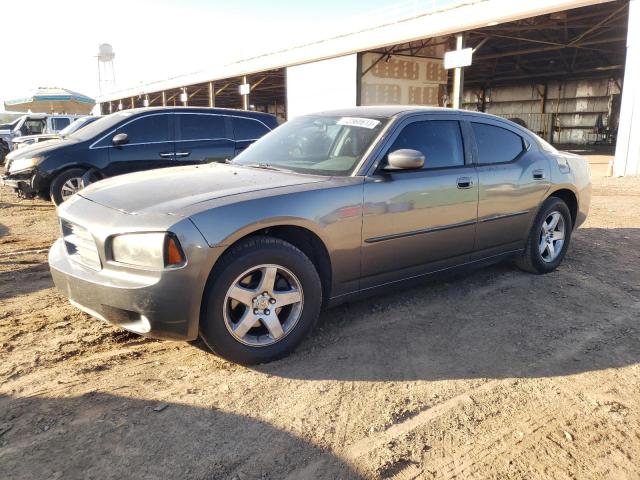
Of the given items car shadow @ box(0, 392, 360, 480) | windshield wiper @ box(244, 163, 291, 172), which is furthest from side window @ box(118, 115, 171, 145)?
car shadow @ box(0, 392, 360, 480)

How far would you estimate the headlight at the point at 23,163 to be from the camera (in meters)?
8.09

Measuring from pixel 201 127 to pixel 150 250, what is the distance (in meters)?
6.11

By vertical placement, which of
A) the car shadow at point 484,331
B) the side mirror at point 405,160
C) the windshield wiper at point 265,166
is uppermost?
the side mirror at point 405,160

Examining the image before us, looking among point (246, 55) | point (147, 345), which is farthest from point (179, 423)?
point (246, 55)

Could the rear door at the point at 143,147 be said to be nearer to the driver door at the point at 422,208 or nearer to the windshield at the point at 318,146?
the windshield at the point at 318,146

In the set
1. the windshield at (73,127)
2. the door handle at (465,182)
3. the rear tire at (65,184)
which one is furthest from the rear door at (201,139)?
the door handle at (465,182)

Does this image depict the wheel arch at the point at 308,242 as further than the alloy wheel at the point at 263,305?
Yes

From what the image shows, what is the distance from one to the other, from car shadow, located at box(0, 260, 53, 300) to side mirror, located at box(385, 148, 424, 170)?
3.25 m

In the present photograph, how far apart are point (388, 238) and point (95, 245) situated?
193cm

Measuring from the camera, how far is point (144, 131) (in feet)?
27.3

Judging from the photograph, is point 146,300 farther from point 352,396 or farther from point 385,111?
point 385,111

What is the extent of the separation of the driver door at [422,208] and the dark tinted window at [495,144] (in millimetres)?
209

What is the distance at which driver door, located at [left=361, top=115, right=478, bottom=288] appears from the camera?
358cm

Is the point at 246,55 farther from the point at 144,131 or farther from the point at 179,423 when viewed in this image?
the point at 179,423
